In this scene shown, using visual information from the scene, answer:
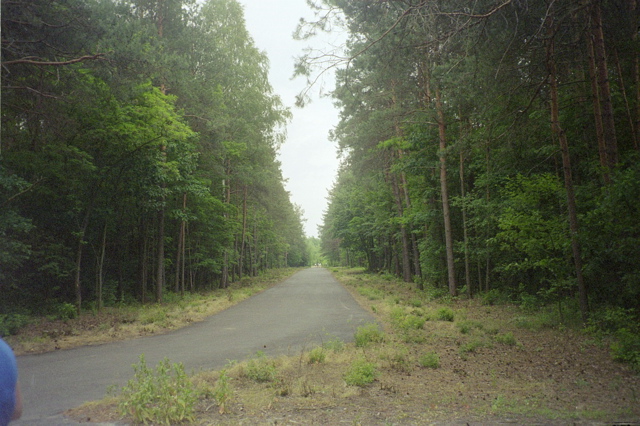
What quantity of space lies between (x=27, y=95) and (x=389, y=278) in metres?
26.4

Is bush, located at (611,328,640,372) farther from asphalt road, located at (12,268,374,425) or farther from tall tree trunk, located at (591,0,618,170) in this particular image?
asphalt road, located at (12,268,374,425)

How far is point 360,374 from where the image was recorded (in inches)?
235

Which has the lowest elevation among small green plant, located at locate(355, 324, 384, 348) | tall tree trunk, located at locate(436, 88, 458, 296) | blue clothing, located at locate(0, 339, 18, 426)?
small green plant, located at locate(355, 324, 384, 348)

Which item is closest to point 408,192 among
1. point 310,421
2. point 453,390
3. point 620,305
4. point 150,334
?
point 620,305

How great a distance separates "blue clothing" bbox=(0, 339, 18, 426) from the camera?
115cm

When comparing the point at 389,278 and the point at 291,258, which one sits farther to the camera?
the point at 291,258

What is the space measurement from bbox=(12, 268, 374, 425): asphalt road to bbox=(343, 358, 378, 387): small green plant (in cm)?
203

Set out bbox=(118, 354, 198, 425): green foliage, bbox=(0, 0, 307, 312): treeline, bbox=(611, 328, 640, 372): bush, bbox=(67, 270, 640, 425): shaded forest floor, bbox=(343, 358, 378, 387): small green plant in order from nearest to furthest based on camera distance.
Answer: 1. bbox=(118, 354, 198, 425): green foliage
2. bbox=(67, 270, 640, 425): shaded forest floor
3. bbox=(343, 358, 378, 387): small green plant
4. bbox=(611, 328, 640, 372): bush
5. bbox=(0, 0, 307, 312): treeline

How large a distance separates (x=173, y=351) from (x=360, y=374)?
4539 millimetres

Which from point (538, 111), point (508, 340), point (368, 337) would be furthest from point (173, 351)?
point (538, 111)

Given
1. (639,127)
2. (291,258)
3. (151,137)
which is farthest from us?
(291,258)

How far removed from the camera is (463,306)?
46.6 feet

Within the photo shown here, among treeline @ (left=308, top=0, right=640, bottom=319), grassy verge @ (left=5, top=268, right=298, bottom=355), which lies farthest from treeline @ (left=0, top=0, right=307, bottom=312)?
treeline @ (left=308, top=0, right=640, bottom=319)

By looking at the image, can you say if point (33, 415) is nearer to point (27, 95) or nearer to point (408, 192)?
point (27, 95)
